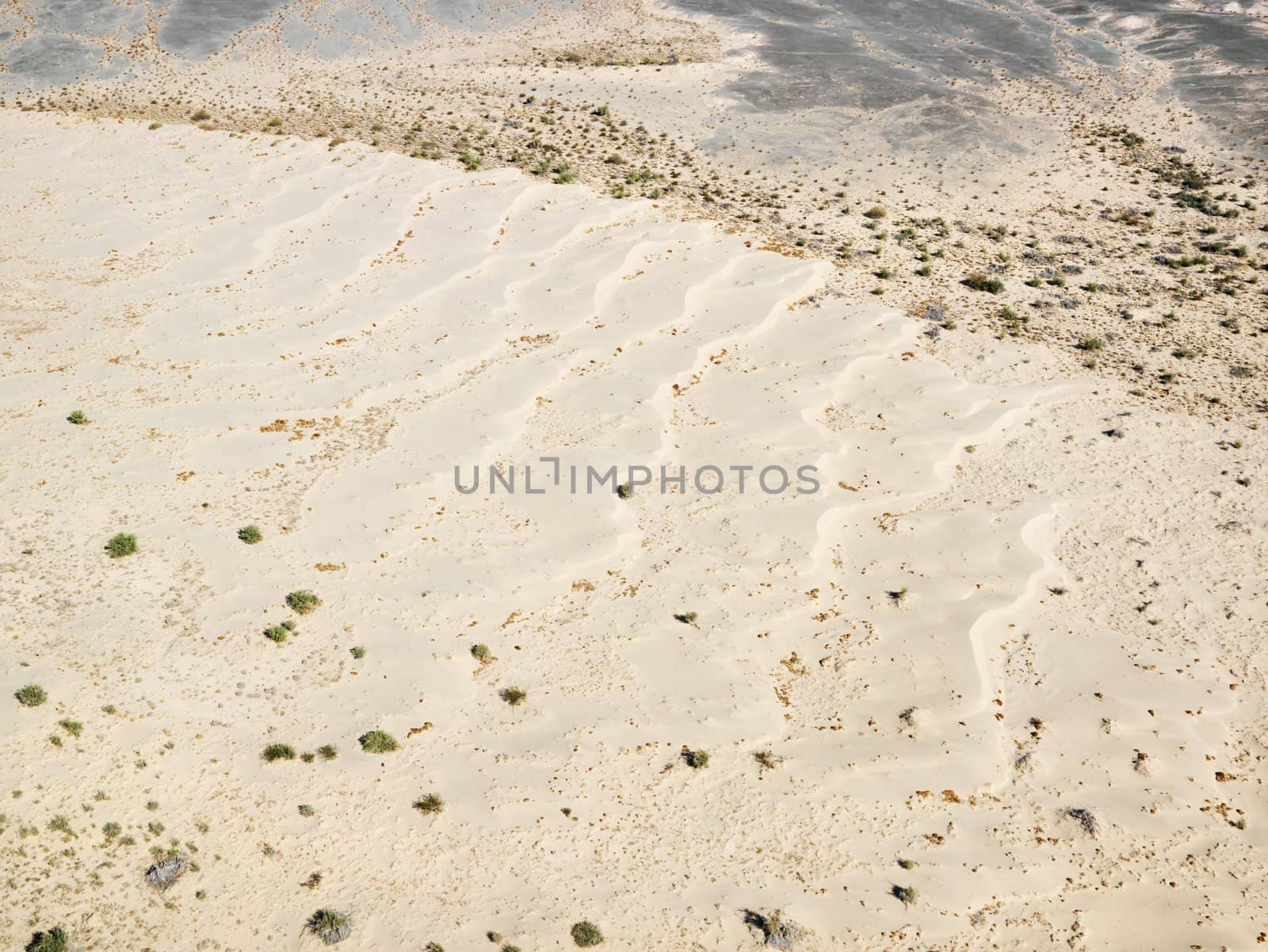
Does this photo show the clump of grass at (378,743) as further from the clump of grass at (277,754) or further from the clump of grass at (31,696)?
the clump of grass at (31,696)

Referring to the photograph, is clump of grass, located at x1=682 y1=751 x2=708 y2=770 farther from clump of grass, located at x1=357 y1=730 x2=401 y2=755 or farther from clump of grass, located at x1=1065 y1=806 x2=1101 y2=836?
clump of grass, located at x1=1065 y1=806 x2=1101 y2=836

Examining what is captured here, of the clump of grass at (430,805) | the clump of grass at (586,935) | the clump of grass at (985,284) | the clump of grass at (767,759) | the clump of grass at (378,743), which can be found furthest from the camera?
the clump of grass at (985,284)

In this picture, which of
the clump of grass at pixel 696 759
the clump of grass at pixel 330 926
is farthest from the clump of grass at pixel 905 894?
the clump of grass at pixel 330 926

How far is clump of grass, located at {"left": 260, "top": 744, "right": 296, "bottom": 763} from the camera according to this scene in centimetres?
1748

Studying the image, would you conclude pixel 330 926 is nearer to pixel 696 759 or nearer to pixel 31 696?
pixel 696 759

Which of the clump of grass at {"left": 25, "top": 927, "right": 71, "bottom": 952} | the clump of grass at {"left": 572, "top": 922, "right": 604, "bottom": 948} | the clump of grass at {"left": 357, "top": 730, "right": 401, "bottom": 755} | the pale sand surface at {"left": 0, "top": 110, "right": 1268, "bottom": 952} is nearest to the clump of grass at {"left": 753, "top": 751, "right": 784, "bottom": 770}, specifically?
the pale sand surface at {"left": 0, "top": 110, "right": 1268, "bottom": 952}

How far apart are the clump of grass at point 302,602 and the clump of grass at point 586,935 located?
30.8 ft

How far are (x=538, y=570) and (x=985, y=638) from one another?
1050 cm

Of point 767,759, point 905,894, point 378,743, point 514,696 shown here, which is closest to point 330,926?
point 378,743

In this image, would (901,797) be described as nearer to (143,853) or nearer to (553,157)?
(143,853)

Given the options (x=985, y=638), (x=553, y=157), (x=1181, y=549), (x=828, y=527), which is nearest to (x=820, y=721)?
(x=985, y=638)

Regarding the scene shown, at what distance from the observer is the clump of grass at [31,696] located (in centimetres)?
1758

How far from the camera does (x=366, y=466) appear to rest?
81.8 ft

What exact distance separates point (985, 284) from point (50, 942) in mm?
32155
